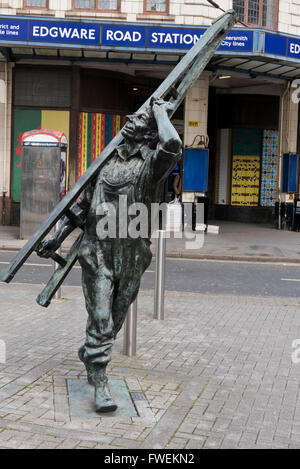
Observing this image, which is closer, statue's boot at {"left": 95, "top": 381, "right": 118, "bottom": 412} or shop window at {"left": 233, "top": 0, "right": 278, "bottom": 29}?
statue's boot at {"left": 95, "top": 381, "right": 118, "bottom": 412}

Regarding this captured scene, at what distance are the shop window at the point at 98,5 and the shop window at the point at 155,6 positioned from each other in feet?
2.70

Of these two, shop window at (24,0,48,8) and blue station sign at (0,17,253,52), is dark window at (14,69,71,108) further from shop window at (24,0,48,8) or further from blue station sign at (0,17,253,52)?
blue station sign at (0,17,253,52)

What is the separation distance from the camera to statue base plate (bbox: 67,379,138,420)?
483cm

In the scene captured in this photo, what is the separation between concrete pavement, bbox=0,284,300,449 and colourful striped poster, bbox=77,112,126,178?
11036mm

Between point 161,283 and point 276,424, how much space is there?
3573mm

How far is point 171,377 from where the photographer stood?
→ 585 cm

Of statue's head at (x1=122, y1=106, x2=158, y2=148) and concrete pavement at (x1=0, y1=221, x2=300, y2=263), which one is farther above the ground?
statue's head at (x1=122, y1=106, x2=158, y2=148)

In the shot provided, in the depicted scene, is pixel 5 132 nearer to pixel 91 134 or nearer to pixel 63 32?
pixel 91 134

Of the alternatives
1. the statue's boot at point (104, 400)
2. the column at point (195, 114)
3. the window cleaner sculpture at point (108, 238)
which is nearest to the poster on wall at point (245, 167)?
the column at point (195, 114)

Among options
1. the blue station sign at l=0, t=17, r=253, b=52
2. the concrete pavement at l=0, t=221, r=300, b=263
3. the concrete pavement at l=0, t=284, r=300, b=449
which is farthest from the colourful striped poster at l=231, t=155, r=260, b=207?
the concrete pavement at l=0, t=284, r=300, b=449

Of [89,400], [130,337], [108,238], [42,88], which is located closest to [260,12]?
[42,88]

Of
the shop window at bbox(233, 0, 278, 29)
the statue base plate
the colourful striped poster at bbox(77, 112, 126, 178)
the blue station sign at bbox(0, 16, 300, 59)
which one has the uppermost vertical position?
the shop window at bbox(233, 0, 278, 29)

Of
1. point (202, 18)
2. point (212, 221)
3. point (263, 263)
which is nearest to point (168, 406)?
point (263, 263)

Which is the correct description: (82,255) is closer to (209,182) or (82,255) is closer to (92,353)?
(92,353)
